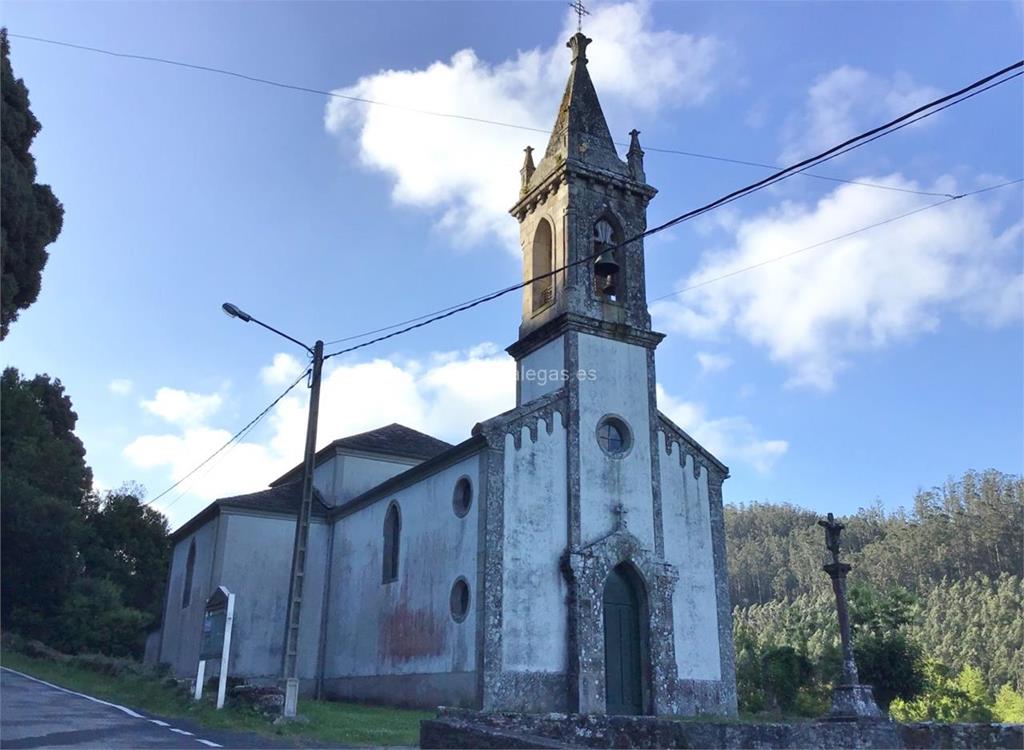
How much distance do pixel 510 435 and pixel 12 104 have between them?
11762 mm

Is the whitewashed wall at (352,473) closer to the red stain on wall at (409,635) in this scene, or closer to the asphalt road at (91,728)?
the red stain on wall at (409,635)

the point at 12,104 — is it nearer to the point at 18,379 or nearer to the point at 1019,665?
the point at 18,379

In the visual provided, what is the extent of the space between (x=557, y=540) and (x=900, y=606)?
826 inches

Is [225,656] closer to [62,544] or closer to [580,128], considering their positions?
[580,128]

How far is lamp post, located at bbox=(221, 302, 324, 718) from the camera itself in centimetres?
1484

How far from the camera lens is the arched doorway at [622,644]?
1925 centimetres

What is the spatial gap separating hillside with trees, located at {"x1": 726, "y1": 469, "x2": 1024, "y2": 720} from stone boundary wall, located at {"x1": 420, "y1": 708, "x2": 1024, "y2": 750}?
16.9 m

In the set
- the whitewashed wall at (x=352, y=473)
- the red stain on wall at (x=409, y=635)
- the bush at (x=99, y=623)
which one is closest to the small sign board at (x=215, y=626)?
the red stain on wall at (x=409, y=635)

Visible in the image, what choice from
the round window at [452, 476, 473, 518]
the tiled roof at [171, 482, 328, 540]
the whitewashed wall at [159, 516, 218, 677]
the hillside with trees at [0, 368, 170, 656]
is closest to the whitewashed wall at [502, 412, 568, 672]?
the round window at [452, 476, 473, 518]

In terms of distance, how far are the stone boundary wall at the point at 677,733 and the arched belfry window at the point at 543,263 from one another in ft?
41.0

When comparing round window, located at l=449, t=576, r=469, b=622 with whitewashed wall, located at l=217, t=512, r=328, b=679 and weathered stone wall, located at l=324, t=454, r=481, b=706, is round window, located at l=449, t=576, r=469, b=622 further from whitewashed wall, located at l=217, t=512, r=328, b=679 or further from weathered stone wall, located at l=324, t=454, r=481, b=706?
Result: whitewashed wall, located at l=217, t=512, r=328, b=679

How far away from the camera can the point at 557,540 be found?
19.5m

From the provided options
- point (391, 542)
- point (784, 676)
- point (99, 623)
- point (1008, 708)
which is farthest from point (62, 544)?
point (1008, 708)

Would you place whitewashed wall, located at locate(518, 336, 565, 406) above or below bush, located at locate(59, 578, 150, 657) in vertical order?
above
